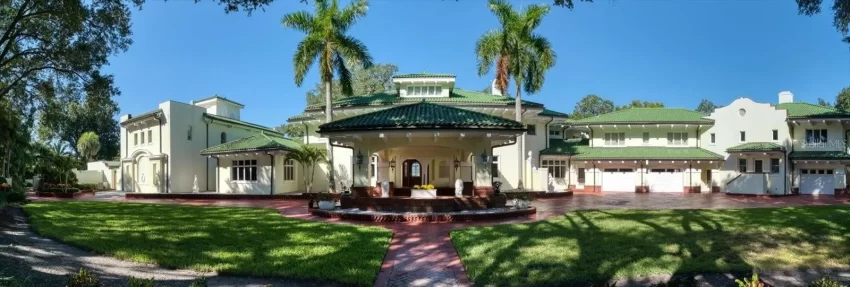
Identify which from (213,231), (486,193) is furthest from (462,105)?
(213,231)

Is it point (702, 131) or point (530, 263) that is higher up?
point (702, 131)

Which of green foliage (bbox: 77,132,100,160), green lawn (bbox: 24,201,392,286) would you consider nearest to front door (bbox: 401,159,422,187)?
green lawn (bbox: 24,201,392,286)

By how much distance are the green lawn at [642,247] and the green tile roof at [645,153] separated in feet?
59.6

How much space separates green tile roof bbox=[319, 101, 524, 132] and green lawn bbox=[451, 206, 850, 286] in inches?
165

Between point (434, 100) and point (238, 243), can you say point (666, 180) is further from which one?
point (238, 243)

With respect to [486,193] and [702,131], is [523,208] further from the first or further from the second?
[702,131]

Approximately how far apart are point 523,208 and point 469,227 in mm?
4456

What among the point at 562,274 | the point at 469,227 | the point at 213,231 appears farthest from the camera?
the point at 469,227

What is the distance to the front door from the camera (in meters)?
21.0

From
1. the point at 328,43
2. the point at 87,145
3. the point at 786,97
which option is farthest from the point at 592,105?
the point at 87,145

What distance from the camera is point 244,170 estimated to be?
1150 inches

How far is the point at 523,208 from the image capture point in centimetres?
1694

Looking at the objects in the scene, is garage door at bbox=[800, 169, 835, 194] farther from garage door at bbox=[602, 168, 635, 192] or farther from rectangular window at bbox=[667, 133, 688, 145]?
garage door at bbox=[602, 168, 635, 192]

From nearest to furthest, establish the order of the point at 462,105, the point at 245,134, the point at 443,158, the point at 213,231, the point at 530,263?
the point at 530,263 → the point at 213,231 → the point at 443,158 → the point at 462,105 → the point at 245,134
